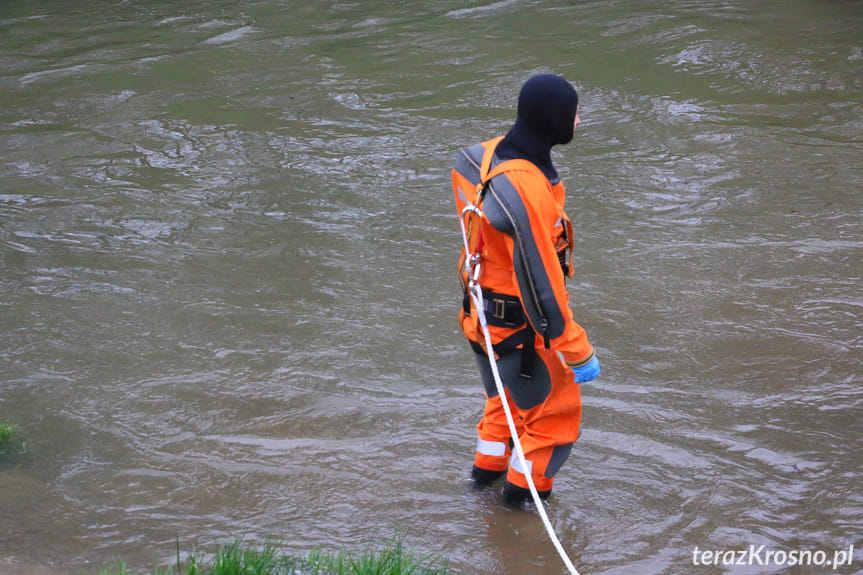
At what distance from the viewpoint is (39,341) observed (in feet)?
20.1

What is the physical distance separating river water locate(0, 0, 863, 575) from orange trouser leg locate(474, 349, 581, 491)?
436mm

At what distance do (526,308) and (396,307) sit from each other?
303 centimetres

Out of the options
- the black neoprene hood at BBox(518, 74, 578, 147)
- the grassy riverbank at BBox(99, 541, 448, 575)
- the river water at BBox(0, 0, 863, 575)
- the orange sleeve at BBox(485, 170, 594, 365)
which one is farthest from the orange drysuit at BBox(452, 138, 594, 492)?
the grassy riverbank at BBox(99, 541, 448, 575)

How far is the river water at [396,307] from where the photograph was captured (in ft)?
14.4

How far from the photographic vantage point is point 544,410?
397cm

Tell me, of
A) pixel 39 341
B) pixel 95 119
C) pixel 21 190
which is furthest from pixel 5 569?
pixel 95 119

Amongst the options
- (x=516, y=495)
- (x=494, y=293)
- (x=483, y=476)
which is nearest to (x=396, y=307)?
(x=483, y=476)

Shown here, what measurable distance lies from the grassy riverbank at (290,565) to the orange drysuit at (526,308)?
816 millimetres

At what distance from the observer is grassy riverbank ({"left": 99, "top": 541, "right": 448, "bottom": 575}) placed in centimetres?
331

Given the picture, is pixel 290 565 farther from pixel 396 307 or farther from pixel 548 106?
pixel 396 307

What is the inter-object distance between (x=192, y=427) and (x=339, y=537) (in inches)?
55.8

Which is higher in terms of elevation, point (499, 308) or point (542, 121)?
point (542, 121)

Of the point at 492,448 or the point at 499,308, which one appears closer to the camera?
the point at 499,308

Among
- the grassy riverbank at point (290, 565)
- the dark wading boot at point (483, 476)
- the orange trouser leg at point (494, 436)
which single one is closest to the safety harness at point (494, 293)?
the orange trouser leg at point (494, 436)
